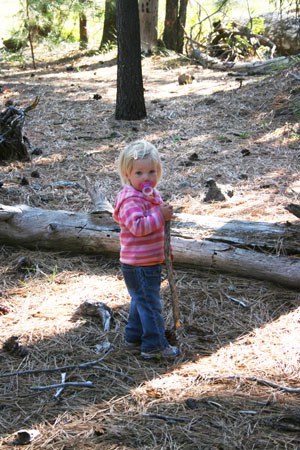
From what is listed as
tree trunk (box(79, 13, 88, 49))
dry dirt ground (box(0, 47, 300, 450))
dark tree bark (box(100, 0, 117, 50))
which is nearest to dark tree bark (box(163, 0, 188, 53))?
dark tree bark (box(100, 0, 117, 50))

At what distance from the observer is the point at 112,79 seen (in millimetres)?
12773

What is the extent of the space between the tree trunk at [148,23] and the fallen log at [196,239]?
11.4m

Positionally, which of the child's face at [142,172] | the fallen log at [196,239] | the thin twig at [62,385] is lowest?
the thin twig at [62,385]

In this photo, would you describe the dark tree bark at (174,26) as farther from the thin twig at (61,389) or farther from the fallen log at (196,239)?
the thin twig at (61,389)

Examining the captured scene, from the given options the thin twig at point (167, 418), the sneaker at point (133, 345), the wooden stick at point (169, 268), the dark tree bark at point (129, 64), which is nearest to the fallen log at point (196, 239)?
the wooden stick at point (169, 268)

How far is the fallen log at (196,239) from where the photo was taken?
160 inches

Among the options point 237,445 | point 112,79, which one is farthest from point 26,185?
point 112,79

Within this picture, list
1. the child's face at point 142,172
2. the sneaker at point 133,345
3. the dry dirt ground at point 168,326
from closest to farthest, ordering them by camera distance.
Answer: the dry dirt ground at point 168,326
the child's face at point 142,172
the sneaker at point 133,345

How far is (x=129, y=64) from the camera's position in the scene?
916 centimetres

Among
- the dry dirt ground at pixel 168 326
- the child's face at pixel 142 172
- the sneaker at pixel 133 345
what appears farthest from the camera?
the sneaker at pixel 133 345

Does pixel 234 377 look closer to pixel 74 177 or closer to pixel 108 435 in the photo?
pixel 108 435

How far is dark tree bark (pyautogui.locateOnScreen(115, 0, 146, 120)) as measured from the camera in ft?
29.3

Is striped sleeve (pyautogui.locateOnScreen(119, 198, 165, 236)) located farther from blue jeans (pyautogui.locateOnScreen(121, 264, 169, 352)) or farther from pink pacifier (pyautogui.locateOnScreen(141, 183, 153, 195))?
blue jeans (pyautogui.locateOnScreen(121, 264, 169, 352))

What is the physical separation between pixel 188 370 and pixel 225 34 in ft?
42.1
